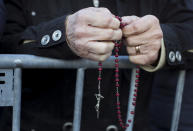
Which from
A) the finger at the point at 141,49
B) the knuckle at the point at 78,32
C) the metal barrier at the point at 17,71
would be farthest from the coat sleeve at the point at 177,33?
the knuckle at the point at 78,32

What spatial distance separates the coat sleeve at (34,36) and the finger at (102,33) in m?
0.14

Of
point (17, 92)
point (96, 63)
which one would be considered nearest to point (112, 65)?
point (96, 63)

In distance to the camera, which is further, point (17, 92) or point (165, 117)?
point (165, 117)

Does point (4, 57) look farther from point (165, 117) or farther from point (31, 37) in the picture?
point (165, 117)

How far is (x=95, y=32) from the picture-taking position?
973mm

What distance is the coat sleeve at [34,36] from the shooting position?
1095 millimetres

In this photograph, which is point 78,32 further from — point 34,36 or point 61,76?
point 61,76

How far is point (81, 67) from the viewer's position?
3.60ft

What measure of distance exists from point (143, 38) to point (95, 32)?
0.64 ft

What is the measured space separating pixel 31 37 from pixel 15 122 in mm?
372

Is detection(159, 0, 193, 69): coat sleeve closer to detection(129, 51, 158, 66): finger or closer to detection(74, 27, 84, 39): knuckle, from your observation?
detection(129, 51, 158, 66): finger

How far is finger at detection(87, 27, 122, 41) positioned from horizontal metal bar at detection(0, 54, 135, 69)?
0.15 meters

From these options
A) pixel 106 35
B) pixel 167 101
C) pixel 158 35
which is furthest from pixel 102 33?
pixel 167 101

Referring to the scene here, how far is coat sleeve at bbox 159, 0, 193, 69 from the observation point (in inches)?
47.2
